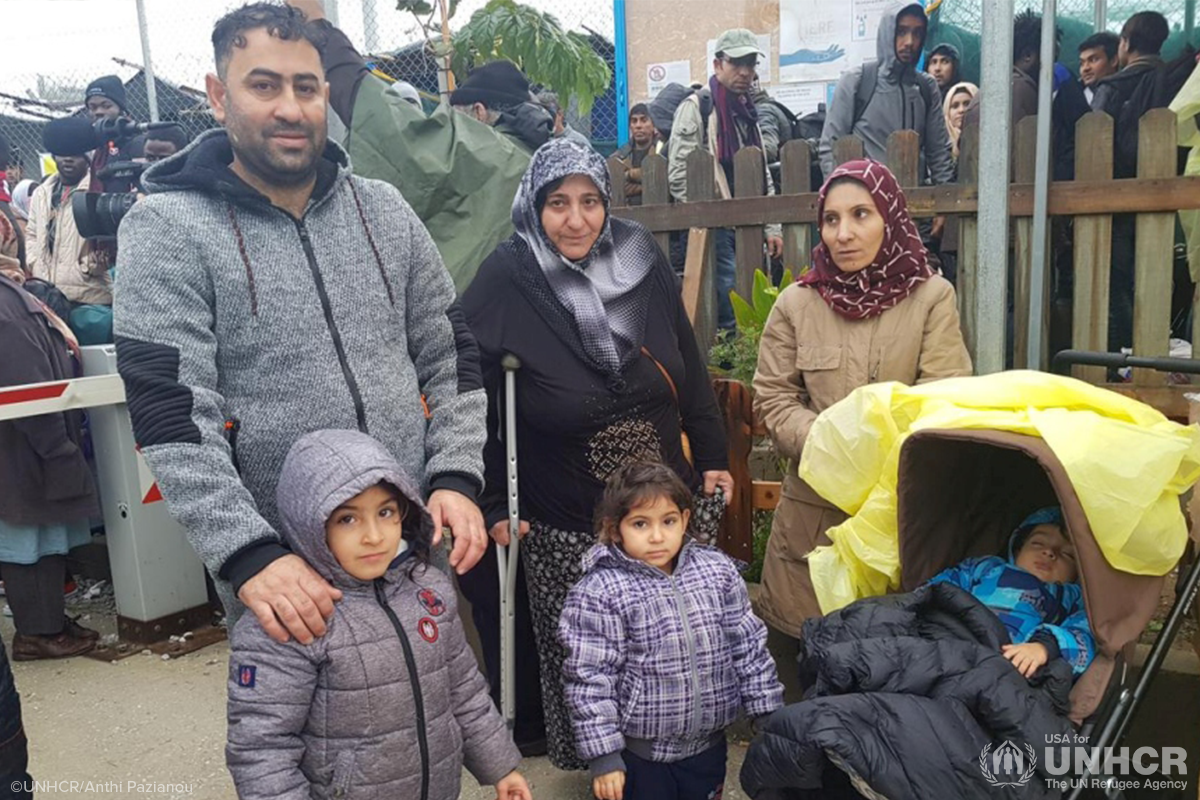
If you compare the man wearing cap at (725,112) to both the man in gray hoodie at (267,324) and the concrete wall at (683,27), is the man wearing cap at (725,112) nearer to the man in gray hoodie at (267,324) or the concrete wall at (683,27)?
the concrete wall at (683,27)

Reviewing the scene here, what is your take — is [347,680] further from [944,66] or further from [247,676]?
[944,66]

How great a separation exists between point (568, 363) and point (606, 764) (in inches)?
43.8

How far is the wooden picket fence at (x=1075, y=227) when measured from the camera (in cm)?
370

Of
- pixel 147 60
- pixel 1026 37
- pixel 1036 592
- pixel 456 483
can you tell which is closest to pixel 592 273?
pixel 456 483

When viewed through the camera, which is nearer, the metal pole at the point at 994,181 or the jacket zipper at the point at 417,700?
the jacket zipper at the point at 417,700

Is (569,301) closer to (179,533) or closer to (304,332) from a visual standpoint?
(304,332)

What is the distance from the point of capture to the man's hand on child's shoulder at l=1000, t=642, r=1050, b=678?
2.14 meters

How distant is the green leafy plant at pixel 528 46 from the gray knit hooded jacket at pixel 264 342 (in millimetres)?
3248

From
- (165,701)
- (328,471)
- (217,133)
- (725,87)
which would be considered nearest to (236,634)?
(328,471)

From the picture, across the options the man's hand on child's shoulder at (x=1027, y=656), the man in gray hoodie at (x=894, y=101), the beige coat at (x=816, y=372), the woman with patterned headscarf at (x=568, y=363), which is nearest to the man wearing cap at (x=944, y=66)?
the man in gray hoodie at (x=894, y=101)

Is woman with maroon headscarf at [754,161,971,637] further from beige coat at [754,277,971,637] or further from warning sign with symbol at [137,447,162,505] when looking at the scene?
warning sign with symbol at [137,447,162,505]

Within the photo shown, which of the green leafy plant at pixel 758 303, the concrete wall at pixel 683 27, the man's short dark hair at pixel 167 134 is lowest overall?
the green leafy plant at pixel 758 303

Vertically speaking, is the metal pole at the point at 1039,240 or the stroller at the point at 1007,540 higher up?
the metal pole at the point at 1039,240

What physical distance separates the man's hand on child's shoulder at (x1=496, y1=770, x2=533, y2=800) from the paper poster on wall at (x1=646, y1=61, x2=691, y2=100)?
25.1 ft
